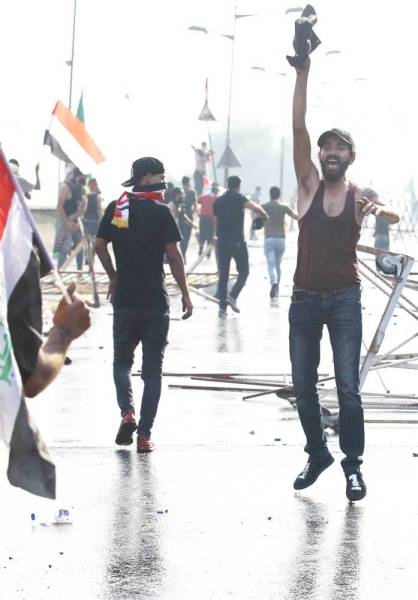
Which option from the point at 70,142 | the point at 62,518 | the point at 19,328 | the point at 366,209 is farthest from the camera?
the point at 70,142

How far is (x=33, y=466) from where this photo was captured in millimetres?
4242

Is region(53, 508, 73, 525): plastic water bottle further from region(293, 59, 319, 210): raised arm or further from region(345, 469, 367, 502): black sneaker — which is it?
region(293, 59, 319, 210): raised arm

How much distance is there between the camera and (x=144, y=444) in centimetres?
944

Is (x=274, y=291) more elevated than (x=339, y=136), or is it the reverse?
(x=339, y=136)

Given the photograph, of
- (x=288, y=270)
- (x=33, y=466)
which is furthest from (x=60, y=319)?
(x=288, y=270)

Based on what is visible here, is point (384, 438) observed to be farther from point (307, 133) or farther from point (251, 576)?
point (251, 576)

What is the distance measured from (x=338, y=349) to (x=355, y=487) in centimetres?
68

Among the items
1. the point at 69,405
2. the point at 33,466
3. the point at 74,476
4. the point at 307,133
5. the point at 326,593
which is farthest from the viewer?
the point at 69,405

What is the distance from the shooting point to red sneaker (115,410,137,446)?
377 inches

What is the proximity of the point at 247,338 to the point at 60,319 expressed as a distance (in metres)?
13.1

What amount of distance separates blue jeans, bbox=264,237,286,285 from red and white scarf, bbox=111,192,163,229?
1555cm

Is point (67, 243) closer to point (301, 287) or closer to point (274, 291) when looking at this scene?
point (274, 291)

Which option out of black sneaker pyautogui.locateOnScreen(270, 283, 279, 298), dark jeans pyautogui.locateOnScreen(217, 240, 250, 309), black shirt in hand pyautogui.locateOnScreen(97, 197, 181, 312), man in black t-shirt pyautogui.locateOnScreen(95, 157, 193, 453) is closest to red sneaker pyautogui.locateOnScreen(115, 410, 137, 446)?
man in black t-shirt pyautogui.locateOnScreen(95, 157, 193, 453)

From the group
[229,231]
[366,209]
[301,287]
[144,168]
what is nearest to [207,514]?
[301,287]
